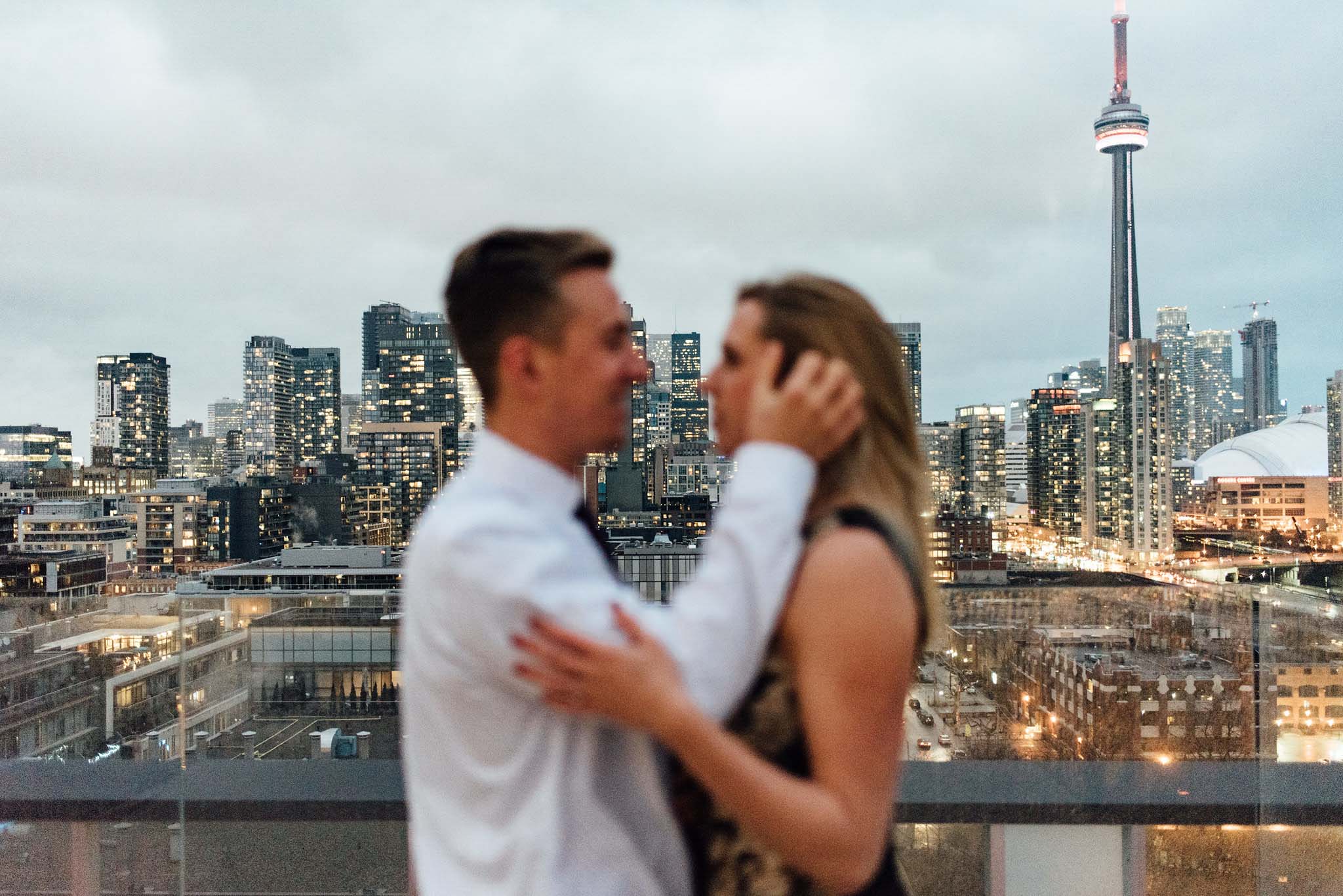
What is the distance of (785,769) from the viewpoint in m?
0.70

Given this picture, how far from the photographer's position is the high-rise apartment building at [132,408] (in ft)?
254

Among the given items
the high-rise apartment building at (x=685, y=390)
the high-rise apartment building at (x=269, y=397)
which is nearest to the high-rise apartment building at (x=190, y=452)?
the high-rise apartment building at (x=269, y=397)

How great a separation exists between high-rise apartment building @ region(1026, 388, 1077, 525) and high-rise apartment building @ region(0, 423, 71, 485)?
71.3 m

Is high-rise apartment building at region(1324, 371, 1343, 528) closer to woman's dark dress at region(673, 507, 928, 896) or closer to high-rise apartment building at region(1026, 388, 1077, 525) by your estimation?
high-rise apartment building at region(1026, 388, 1077, 525)

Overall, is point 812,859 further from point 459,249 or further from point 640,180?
point 640,180

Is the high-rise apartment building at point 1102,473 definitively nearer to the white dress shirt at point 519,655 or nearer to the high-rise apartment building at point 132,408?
the white dress shirt at point 519,655

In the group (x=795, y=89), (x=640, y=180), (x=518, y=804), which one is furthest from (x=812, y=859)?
(x=640, y=180)

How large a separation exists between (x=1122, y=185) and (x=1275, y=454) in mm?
45182

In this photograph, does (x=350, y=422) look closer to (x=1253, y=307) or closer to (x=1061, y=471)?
(x=1061, y=471)

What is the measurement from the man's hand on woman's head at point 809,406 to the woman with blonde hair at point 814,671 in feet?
0.07

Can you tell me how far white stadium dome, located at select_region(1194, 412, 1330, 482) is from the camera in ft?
182

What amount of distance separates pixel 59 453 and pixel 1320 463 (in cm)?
8658

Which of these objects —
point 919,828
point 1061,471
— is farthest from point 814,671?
point 1061,471

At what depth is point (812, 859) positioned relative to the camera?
2.15 ft
